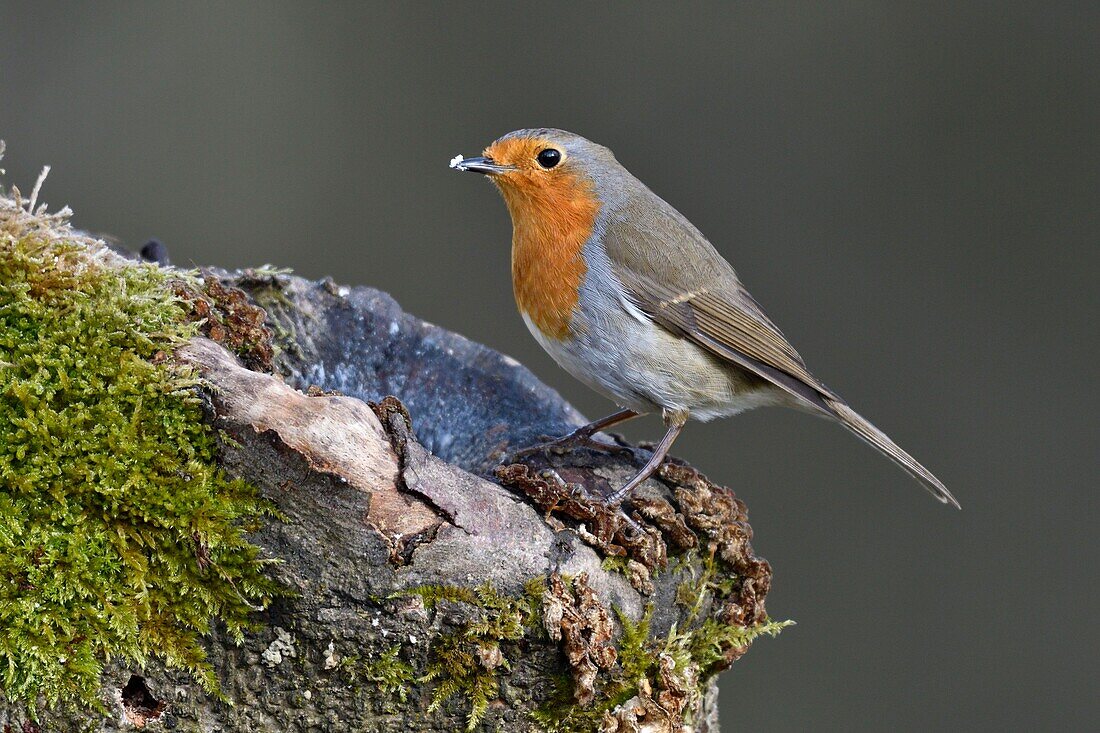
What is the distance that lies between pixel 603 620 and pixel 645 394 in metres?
1.26

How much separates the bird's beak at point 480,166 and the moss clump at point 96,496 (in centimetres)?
181

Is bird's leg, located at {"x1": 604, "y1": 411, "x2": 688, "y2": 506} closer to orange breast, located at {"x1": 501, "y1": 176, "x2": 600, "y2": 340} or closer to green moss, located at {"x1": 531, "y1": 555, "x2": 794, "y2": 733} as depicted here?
green moss, located at {"x1": 531, "y1": 555, "x2": 794, "y2": 733}

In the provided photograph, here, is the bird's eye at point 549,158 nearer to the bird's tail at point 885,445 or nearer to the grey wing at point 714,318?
the grey wing at point 714,318

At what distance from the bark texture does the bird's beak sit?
132 centimetres

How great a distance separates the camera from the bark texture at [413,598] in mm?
2314

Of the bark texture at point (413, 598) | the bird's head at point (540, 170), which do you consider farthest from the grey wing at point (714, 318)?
the bark texture at point (413, 598)

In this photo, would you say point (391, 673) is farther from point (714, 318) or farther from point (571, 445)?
point (714, 318)

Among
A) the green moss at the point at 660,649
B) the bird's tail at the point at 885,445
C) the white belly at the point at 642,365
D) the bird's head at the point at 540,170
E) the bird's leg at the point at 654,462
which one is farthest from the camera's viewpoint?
the bird's head at the point at 540,170

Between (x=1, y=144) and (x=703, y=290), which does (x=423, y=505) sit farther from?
(x=703, y=290)

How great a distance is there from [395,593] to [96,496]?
0.66m

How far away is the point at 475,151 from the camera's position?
7094 millimetres

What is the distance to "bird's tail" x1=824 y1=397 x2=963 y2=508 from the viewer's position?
3771 mm

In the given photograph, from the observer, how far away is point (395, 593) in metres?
2.35

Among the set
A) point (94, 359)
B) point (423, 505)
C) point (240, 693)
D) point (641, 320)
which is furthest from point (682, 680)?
point (94, 359)
